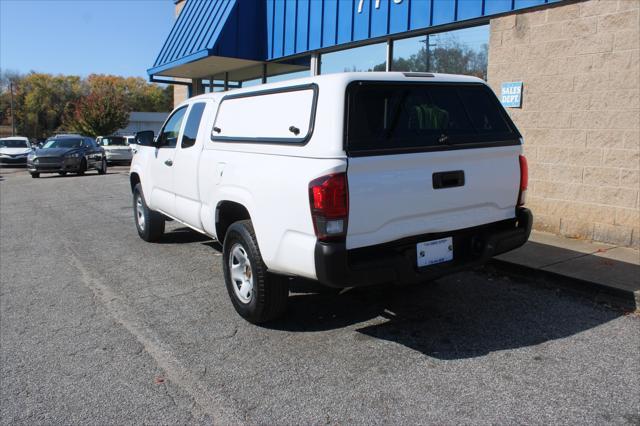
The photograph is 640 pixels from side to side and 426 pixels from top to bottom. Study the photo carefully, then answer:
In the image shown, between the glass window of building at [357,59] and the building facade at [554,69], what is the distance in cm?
3

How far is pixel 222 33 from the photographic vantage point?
41.5 feet

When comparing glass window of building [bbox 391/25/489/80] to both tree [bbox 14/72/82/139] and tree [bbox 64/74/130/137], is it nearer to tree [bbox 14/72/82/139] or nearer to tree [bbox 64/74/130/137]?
tree [bbox 64/74/130/137]

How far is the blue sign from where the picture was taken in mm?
7602

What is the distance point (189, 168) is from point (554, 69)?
4.81 meters

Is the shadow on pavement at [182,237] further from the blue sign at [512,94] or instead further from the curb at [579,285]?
the blue sign at [512,94]

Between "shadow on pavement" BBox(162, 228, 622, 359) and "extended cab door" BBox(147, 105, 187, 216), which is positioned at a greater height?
"extended cab door" BBox(147, 105, 187, 216)

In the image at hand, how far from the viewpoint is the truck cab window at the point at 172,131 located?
21.1 feet

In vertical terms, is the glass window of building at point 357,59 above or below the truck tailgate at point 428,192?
above

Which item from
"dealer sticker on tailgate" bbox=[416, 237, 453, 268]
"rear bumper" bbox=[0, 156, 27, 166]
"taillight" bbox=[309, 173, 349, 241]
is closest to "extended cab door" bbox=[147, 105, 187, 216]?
"taillight" bbox=[309, 173, 349, 241]

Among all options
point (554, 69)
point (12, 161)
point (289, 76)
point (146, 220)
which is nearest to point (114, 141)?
point (12, 161)

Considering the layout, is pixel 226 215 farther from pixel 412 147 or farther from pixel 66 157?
pixel 66 157

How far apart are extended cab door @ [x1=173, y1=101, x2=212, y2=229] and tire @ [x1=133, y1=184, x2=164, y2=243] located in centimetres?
137

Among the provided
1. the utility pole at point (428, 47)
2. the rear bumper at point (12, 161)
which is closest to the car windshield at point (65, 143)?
the rear bumper at point (12, 161)

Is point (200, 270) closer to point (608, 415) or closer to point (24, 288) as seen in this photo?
point (24, 288)
